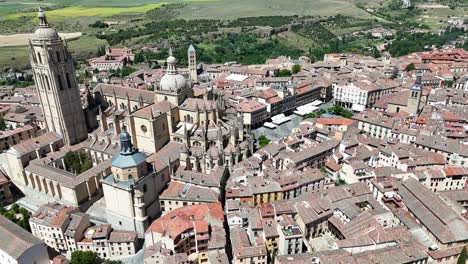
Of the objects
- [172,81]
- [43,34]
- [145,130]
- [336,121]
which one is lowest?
[336,121]

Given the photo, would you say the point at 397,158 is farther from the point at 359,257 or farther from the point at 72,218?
the point at 72,218

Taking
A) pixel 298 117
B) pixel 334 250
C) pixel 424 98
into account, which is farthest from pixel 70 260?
pixel 424 98

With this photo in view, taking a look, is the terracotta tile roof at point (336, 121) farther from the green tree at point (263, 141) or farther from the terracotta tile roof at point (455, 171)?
the terracotta tile roof at point (455, 171)

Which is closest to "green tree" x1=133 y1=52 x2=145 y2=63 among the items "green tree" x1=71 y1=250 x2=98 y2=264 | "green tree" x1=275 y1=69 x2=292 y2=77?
"green tree" x1=275 y1=69 x2=292 y2=77

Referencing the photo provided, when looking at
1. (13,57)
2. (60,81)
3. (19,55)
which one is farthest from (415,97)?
(19,55)

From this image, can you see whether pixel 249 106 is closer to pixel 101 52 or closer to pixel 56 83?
pixel 56 83

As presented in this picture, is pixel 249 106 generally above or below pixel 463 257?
above

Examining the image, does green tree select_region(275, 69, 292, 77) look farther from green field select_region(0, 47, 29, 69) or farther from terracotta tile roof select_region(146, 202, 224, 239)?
green field select_region(0, 47, 29, 69)

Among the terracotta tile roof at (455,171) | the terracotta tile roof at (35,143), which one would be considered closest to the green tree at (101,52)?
the terracotta tile roof at (35,143)
